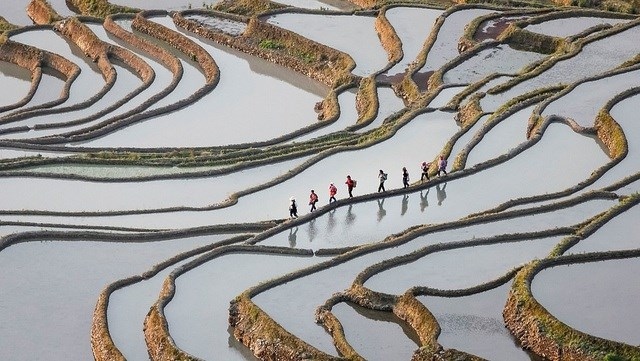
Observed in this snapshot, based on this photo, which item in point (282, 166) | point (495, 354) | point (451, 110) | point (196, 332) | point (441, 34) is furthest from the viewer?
point (441, 34)

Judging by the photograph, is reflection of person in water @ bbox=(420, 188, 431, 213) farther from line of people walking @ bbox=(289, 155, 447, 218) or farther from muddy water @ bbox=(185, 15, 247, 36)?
muddy water @ bbox=(185, 15, 247, 36)

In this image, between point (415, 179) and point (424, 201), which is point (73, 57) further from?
point (424, 201)

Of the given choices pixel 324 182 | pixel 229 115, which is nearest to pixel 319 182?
pixel 324 182

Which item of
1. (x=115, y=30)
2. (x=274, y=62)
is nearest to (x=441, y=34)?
(x=274, y=62)

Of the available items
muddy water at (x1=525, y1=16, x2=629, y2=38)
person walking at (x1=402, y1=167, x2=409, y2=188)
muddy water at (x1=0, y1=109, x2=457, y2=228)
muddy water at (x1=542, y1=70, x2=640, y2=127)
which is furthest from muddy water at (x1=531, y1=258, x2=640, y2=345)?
muddy water at (x1=525, y1=16, x2=629, y2=38)

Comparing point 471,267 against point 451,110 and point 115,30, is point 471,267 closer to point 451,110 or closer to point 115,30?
point 451,110

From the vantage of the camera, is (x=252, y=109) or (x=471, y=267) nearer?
(x=471, y=267)

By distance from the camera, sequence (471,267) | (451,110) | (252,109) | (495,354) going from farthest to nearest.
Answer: (252,109) → (451,110) → (471,267) → (495,354)
